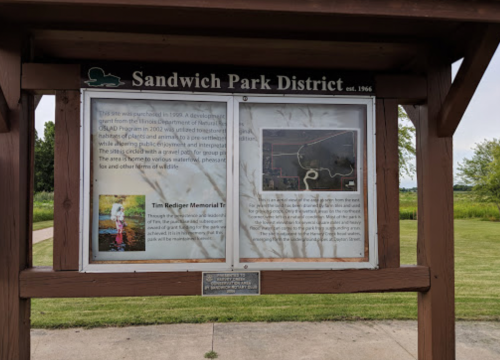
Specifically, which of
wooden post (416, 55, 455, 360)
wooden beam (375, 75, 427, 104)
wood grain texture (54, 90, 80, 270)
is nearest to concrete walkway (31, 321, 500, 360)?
wooden post (416, 55, 455, 360)

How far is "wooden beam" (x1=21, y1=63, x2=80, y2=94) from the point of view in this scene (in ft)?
8.11

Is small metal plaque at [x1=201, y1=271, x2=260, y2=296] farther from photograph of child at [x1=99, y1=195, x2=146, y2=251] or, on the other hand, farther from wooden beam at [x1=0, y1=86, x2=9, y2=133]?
wooden beam at [x1=0, y1=86, x2=9, y2=133]

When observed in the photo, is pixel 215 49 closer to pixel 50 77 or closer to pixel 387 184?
pixel 50 77

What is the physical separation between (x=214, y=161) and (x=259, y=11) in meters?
1.09

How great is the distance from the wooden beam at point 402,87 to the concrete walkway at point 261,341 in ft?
8.11

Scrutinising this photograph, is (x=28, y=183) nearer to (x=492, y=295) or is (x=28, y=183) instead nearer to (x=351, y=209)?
(x=351, y=209)

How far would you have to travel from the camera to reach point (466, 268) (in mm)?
8547

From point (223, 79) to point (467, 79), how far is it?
165 cm

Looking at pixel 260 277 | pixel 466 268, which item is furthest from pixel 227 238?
pixel 466 268

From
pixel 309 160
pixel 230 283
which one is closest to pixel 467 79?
pixel 309 160

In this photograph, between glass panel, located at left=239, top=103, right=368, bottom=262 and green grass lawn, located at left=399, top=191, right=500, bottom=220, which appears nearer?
glass panel, located at left=239, top=103, right=368, bottom=262

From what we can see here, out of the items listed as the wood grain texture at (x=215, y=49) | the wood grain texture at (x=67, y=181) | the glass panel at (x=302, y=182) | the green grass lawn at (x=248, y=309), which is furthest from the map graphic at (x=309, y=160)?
the green grass lawn at (x=248, y=309)

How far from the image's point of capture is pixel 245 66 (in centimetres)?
265

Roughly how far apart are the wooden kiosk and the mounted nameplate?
0.22ft
